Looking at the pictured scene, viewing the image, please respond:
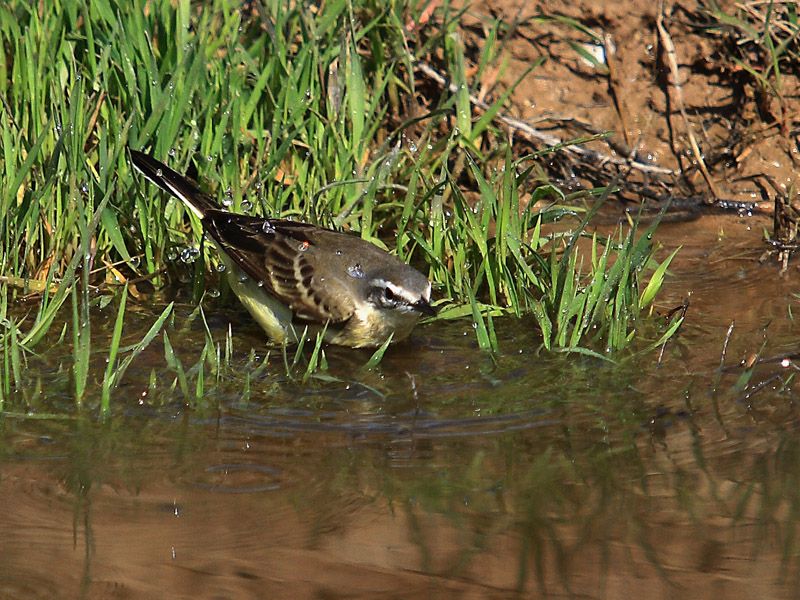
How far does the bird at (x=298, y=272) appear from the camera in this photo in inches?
283

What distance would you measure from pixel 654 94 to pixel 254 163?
10.5 feet

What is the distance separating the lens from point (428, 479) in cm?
527

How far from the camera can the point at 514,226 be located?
291 inches

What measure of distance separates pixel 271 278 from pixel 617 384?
7.01 ft

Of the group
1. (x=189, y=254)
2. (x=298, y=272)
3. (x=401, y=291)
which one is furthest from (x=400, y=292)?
(x=189, y=254)

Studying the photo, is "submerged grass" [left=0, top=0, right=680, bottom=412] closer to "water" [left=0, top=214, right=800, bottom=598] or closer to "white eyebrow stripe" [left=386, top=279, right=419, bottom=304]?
"white eyebrow stripe" [left=386, top=279, right=419, bottom=304]

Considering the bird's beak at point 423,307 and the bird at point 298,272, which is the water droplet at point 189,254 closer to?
the bird at point 298,272

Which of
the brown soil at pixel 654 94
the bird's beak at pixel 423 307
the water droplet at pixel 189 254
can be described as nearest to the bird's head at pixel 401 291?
the bird's beak at pixel 423 307

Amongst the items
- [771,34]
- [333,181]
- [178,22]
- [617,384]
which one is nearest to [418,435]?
[617,384]

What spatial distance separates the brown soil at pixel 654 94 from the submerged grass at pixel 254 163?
37.5 inches

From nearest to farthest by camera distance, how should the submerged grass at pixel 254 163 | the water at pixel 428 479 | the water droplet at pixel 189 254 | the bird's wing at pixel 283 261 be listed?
1. the water at pixel 428 479
2. the submerged grass at pixel 254 163
3. the bird's wing at pixel 283 261
4. the water droplet at pixel 189 254

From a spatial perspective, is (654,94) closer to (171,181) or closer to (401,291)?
(401,291)

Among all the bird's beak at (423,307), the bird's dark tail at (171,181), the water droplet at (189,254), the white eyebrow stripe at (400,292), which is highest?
the bird's dark tail at (171,181)

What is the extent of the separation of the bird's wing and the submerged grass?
0.31 metres
